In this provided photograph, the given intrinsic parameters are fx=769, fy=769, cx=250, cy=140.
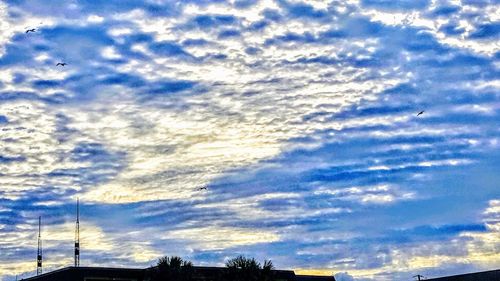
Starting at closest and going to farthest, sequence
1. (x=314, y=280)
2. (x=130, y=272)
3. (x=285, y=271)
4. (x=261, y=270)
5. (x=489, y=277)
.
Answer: (x=261, y=270) < (x=489, y=277) < (x=130, y=272) < (x=285, y=271) < (x=314, y=280)

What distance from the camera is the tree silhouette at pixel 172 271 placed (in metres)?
102

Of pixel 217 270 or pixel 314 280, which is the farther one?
pixel 314 280

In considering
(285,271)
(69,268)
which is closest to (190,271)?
(69,268)

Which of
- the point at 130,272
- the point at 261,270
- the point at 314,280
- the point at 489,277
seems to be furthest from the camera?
the point at 314,280

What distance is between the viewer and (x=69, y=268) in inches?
4348

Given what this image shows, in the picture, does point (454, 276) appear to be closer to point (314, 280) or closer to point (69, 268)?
point (314, 280)

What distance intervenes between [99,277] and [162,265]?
47.1 ft

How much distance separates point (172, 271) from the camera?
102312mm

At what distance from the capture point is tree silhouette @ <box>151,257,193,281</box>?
102188mm

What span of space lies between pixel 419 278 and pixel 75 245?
63935 millimetres

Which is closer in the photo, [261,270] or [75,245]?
[261,270]

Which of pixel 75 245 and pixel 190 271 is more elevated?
pixel 75 245

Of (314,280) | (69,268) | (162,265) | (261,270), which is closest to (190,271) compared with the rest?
(162,265)

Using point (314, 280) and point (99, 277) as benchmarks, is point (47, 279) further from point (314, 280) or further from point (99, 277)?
point (314, 280)
